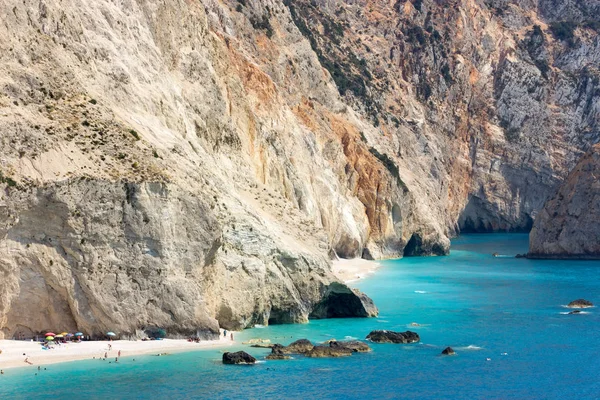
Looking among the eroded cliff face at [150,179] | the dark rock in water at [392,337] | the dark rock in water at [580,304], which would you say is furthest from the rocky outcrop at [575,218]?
the dark rock in water at [392,337]

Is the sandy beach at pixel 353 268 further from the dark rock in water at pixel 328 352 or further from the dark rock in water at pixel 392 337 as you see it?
the dark rock in water at pixel 328 352

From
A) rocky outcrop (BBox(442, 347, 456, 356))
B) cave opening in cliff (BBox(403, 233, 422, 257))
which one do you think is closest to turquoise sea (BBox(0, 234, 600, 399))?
rocky outcrop (BBox(442, 347, 456, 356))

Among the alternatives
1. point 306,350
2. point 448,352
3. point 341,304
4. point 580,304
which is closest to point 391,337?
point 448,352

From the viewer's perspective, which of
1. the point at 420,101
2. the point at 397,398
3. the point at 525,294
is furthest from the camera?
the point at 420,101

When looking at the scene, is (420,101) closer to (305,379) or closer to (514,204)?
(514,204)

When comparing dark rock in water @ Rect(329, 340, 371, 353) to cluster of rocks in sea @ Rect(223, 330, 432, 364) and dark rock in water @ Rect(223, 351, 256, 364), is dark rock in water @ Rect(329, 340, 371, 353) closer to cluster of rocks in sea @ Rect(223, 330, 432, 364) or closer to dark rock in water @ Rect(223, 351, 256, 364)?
cluster of rocks in sea @ Rect(223, 330, 432, 364)

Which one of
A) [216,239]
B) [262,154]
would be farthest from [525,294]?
[216,239]

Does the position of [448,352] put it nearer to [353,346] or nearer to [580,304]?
[353,346]
